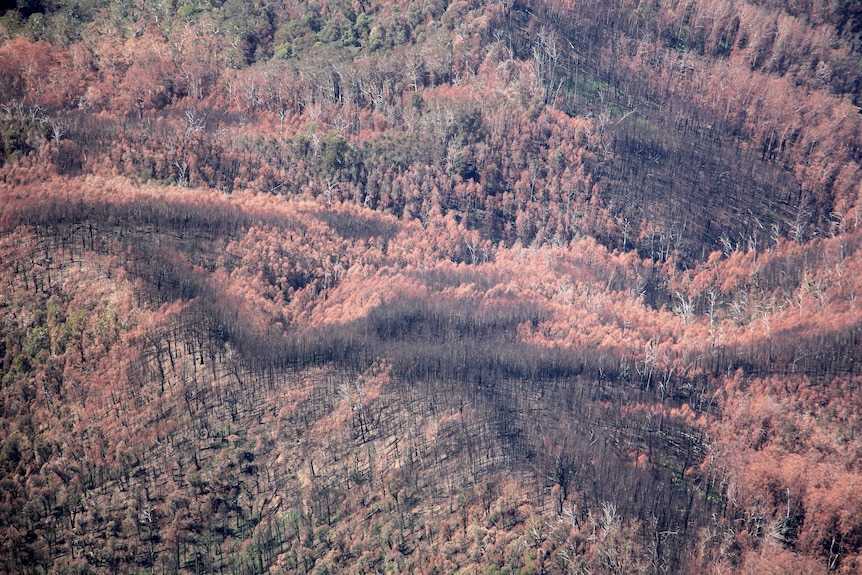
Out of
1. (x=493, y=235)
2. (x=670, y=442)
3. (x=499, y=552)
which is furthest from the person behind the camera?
(x=493, y=235)

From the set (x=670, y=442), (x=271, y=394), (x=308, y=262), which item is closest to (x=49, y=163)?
(x=308, y=262)

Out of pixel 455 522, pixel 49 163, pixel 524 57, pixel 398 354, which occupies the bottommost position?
pixel 455 522

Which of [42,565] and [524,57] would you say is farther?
[524,57]

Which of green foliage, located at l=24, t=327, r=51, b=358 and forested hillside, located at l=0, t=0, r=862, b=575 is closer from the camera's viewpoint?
forested hillside, located at l=0, t=0, r=862, b=575

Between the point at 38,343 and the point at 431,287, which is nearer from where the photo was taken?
the point at 38,343

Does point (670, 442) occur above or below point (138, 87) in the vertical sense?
below

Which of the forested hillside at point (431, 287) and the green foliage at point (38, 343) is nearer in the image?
the forested hillside at point (431, 287)

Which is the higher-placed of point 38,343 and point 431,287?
point 431,287

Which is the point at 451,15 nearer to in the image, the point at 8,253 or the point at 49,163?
the point at 49,163
